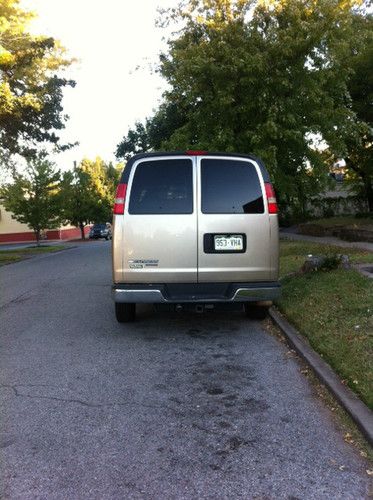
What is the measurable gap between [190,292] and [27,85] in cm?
1863

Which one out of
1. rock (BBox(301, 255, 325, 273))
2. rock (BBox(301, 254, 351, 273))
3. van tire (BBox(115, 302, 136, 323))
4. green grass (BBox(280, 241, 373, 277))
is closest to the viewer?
van tire (BBox(115, 302, 136, 323))

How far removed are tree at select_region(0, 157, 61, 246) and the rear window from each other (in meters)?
26.1

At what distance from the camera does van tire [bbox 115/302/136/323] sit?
6900mm

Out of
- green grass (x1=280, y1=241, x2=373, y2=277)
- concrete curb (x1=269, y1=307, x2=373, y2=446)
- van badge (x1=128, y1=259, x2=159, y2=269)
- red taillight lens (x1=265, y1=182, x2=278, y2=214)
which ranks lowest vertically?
concrete curb (x1=269, y1=307, x2=373, y2=446)

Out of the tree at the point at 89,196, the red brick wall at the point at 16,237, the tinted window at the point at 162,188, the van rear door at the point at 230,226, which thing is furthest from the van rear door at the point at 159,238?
the red brick wall at the point at 16,237

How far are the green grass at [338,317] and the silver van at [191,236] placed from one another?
783mm

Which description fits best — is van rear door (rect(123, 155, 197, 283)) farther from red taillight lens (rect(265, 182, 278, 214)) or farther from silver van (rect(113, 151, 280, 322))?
red taillight lens (rect(265, 182, 278, 214))

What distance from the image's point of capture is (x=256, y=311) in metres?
7.20

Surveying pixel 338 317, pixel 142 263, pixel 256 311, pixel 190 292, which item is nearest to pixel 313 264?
pixel 256 311

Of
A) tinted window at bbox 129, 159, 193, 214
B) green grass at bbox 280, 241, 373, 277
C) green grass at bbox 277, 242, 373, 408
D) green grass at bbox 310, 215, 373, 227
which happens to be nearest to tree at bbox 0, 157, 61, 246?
green grass at bbox 310, 215, 373, 227

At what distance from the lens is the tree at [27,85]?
719 inches

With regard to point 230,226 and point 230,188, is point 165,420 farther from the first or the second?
point 230,188

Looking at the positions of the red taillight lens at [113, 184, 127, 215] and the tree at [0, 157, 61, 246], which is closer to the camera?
the red taillight lens at [113, 184, 127, 215]

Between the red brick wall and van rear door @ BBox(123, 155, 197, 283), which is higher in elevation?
van rear door @ BBox(123, 155, 197, 283)
